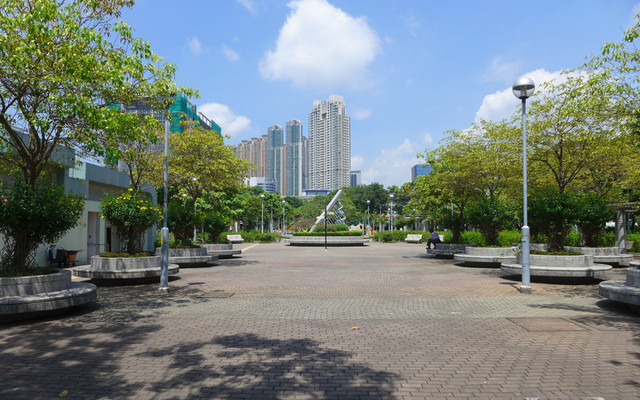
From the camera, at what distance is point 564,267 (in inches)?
500

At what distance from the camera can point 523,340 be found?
21.5 ft

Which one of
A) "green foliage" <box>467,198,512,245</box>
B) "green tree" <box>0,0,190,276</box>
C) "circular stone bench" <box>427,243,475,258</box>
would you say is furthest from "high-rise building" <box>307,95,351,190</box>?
"green tree" <box>0,0,190,276</box>

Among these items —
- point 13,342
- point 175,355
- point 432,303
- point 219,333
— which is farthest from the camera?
point 432,303

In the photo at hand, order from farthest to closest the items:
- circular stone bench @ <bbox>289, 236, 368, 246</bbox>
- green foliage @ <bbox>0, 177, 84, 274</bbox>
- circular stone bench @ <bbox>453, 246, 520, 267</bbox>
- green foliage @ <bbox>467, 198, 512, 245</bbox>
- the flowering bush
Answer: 1. circular stone bench @ <bbox>289, 236, 368, 246</bbox>
2. green foliage @ <bbox>467, 198, 512, 245</bbox>
3. circular stone bench @ <bbox>453, 246, 520, 267</bbox>
4. the flowering bush
5. green foliage @ <bbox>0, 177, 84, 274</bbox>

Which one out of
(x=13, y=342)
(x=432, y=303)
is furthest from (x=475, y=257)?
(x=13, y=342)

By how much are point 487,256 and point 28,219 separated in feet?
51.9

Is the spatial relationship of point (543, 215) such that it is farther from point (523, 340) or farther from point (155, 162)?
point (155, 162)

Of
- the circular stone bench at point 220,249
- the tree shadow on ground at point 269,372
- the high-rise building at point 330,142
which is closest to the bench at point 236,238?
the circular stone bench at point 220,249

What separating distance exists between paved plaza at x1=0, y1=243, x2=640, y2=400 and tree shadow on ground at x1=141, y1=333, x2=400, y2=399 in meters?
0.02

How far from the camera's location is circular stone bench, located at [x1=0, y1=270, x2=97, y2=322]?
768 cm

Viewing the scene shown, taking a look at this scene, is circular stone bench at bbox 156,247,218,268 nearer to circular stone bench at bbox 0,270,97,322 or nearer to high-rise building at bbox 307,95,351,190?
circular stone bench at bbox 0,270,97,322

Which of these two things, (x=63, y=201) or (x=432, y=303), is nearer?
(x=63, y=201)

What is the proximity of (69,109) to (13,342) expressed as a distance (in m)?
5.09

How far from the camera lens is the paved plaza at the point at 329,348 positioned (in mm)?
4637
